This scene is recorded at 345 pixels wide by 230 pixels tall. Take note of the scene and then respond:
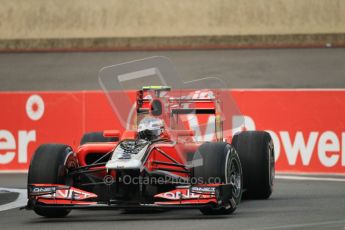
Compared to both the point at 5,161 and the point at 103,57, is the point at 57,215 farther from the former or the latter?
the point at 103,57

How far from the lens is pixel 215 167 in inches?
576

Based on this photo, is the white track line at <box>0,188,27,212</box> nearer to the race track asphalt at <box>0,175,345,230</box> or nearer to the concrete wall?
the race track asphalt at <box>0,175,345,230</box>

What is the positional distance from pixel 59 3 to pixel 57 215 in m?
23.1

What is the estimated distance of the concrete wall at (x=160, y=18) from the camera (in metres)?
36.1

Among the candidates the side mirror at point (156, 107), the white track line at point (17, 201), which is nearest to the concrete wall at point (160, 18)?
the white track line at point (17, 201)

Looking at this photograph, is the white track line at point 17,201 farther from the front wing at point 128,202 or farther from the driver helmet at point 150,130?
the driver helmet at point 150,130

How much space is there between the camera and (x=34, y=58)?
122 ft

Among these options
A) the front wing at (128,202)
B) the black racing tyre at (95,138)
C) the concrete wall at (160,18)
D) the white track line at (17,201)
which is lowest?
the white track line at (17,201)

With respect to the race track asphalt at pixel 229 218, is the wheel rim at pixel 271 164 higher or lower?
higher

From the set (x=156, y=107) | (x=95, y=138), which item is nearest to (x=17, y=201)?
(x=95, y=138)

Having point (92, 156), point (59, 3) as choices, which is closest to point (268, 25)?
point (59, 3)

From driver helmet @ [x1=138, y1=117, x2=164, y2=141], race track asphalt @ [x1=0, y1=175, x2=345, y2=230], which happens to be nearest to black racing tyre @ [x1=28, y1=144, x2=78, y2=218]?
race track asphalt @ [x1=0, y1=175, x2=345, y2=230]

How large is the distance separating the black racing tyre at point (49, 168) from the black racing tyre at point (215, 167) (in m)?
1.66

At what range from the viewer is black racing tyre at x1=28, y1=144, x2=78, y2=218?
48.5ft
